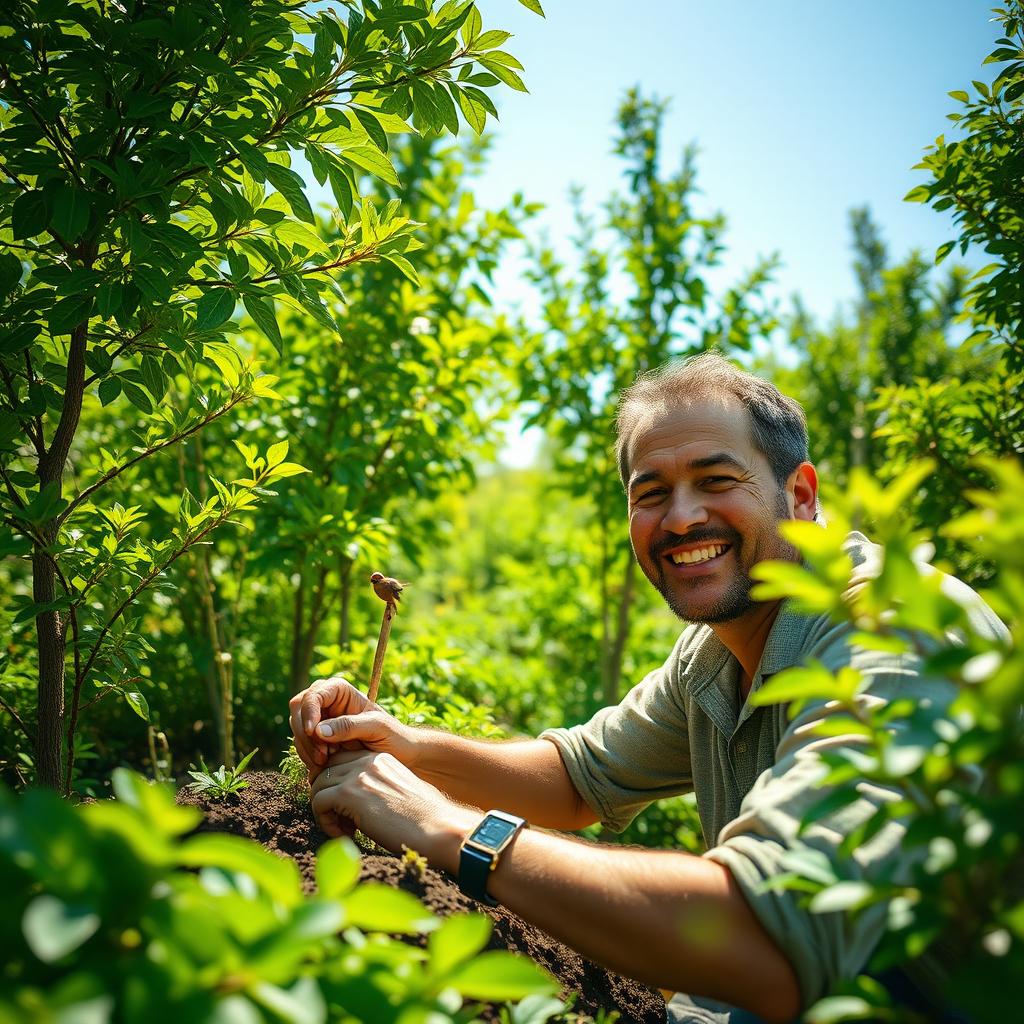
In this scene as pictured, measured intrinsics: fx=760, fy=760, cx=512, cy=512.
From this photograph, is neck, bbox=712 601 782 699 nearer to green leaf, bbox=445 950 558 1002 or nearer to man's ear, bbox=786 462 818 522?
man's ear, bbox=786 462 818 522

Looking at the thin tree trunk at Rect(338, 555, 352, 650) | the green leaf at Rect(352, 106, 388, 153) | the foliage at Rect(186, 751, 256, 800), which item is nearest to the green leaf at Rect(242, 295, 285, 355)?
the green leaf at Rect(352, 106, 388, 153)

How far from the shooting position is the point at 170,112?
165 centimetres

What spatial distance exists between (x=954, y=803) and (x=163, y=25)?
1.95 meters

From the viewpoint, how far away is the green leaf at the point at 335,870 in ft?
2.57

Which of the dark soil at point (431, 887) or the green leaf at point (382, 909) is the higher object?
the green leaf at point (382, 909)

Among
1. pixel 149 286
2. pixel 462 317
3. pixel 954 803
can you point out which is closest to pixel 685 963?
pixel 954 803

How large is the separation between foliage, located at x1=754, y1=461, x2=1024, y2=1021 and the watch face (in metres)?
0.68

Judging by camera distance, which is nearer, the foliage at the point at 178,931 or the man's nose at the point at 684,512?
the foliage at the point at 178,931

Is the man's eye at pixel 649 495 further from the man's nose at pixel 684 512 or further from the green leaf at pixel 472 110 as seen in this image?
the green leaf at pixel 472 110

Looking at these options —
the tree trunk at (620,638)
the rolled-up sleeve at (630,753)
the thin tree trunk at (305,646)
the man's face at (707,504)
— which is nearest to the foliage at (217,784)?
the rolled-up sleeve at (630,753)

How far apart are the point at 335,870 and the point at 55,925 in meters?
0.25

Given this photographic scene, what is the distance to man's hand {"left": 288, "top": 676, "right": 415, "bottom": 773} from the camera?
199 cm

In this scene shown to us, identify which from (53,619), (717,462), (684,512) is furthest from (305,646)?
(717,462)

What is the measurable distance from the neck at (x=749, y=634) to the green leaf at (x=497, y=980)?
1.45 meters
